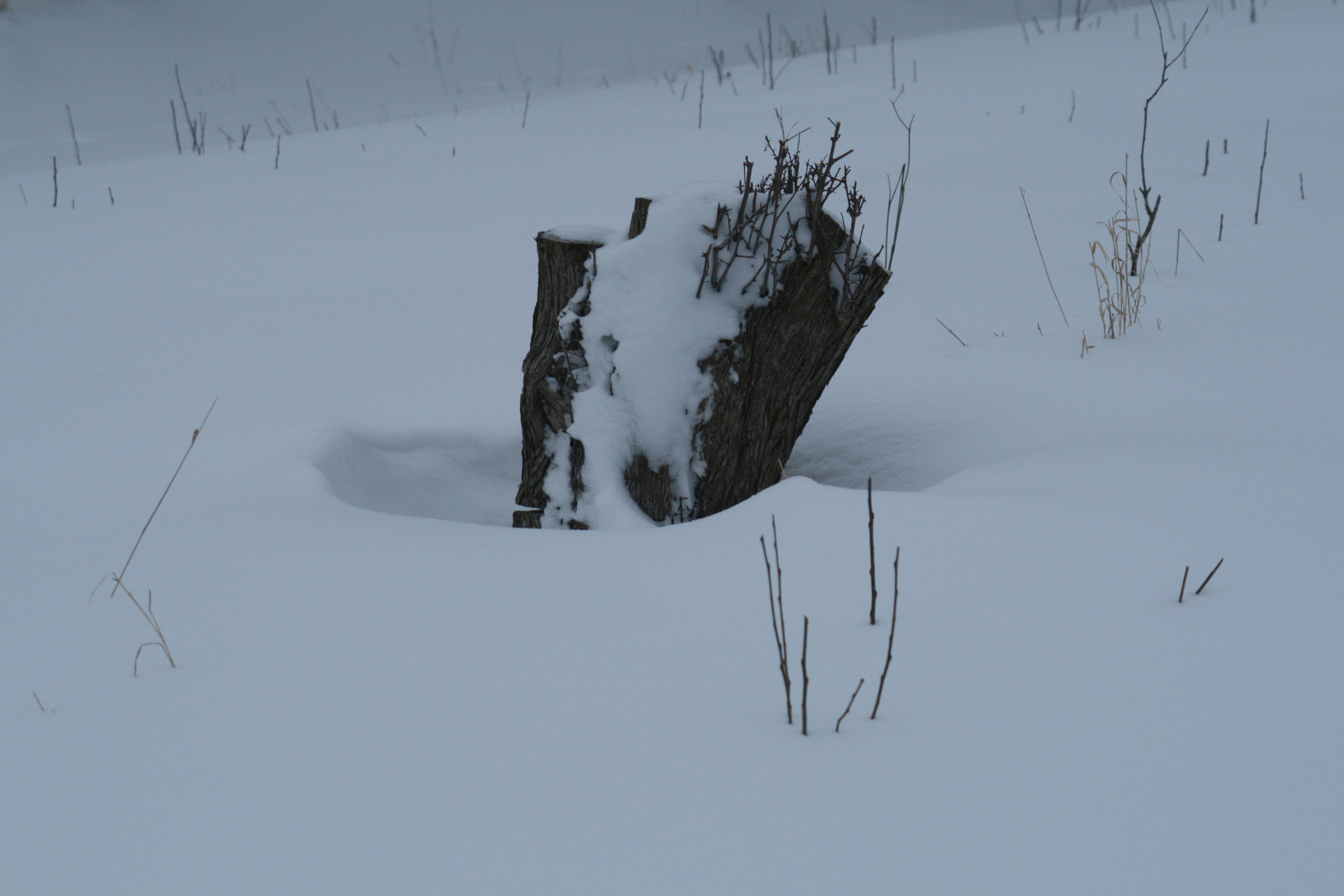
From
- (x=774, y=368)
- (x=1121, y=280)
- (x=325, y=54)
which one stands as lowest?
(x=774, y=368)

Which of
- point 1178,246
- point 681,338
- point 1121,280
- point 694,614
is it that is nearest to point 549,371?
point 681,338

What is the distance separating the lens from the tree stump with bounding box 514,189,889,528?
222 cm

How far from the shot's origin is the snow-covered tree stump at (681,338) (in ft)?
7.14

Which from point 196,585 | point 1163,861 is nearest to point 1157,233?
point 1163,861

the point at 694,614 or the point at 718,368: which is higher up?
the point at 718,368

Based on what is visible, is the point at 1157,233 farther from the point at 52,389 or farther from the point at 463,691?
the point at 52,389

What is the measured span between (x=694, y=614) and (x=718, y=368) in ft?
2.95

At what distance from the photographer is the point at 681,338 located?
2197 millimetres

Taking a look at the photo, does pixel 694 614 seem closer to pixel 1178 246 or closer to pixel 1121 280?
pixel 1121 280

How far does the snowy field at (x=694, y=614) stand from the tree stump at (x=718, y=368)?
1.23ft

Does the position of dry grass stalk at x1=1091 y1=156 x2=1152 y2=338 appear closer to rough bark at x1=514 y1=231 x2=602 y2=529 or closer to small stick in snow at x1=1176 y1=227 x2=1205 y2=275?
small stick in snow at x1=1176 y1=227 x2=1205 y2=275

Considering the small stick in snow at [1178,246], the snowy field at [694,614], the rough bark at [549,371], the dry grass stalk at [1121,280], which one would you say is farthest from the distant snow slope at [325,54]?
the rough bark at [549,371]

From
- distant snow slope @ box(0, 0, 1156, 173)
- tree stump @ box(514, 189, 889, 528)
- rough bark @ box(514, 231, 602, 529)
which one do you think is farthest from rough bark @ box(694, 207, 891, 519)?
distant snow slope @ box(0, 0, 1156, 173)

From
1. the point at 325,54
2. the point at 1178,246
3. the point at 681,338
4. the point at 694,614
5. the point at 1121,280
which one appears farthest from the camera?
the point at 325,54
